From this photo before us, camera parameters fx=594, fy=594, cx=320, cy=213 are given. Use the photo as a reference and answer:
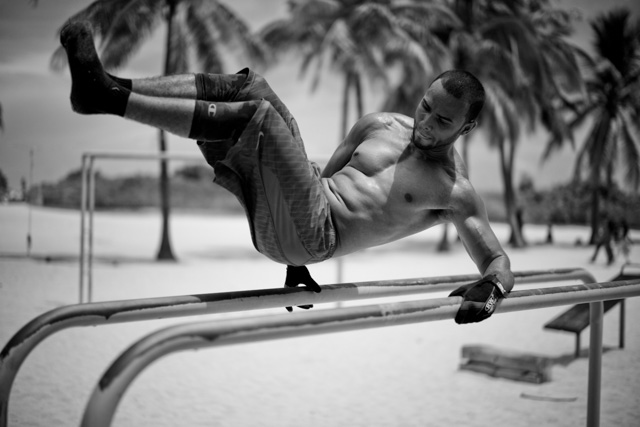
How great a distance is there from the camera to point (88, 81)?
1571 millimetres

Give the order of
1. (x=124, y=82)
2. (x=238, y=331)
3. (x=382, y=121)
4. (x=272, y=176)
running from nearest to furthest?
(x=238, y=331), (x=124, y=82), (x=272, y=176), (x=382, y=121)

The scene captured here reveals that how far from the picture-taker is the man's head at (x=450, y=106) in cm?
205

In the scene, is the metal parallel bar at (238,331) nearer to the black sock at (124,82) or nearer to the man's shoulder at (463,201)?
the man's shoulder at (463,201)

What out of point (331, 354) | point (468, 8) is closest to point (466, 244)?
point (331, 354)

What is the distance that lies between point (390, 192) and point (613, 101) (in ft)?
81.4

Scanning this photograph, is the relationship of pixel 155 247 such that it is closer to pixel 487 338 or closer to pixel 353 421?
pixel 487 338

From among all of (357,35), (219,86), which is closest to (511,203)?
(357,35)

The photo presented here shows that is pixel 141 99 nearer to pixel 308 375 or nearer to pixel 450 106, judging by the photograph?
pixel 450 106

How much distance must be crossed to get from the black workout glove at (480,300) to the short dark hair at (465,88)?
59cm

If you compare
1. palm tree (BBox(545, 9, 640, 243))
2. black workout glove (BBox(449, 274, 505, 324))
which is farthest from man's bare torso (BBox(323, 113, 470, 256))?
palm tree (BBox(545, 9, 640, 243))

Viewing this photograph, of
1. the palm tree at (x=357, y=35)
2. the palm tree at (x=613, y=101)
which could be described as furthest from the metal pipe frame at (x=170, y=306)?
the palm tree at (x=613, y=101)

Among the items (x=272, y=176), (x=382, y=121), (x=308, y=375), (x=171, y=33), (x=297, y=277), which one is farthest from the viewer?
(x=171, y=33)

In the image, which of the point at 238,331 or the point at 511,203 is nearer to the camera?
the point at 238,331

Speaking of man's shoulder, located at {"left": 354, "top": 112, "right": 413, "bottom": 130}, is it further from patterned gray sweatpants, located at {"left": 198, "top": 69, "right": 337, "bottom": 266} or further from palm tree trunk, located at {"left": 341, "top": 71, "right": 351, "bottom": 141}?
palm tree trunk, located at {"left": 341, "top": 71, "right": 351, "bottom": 141}
